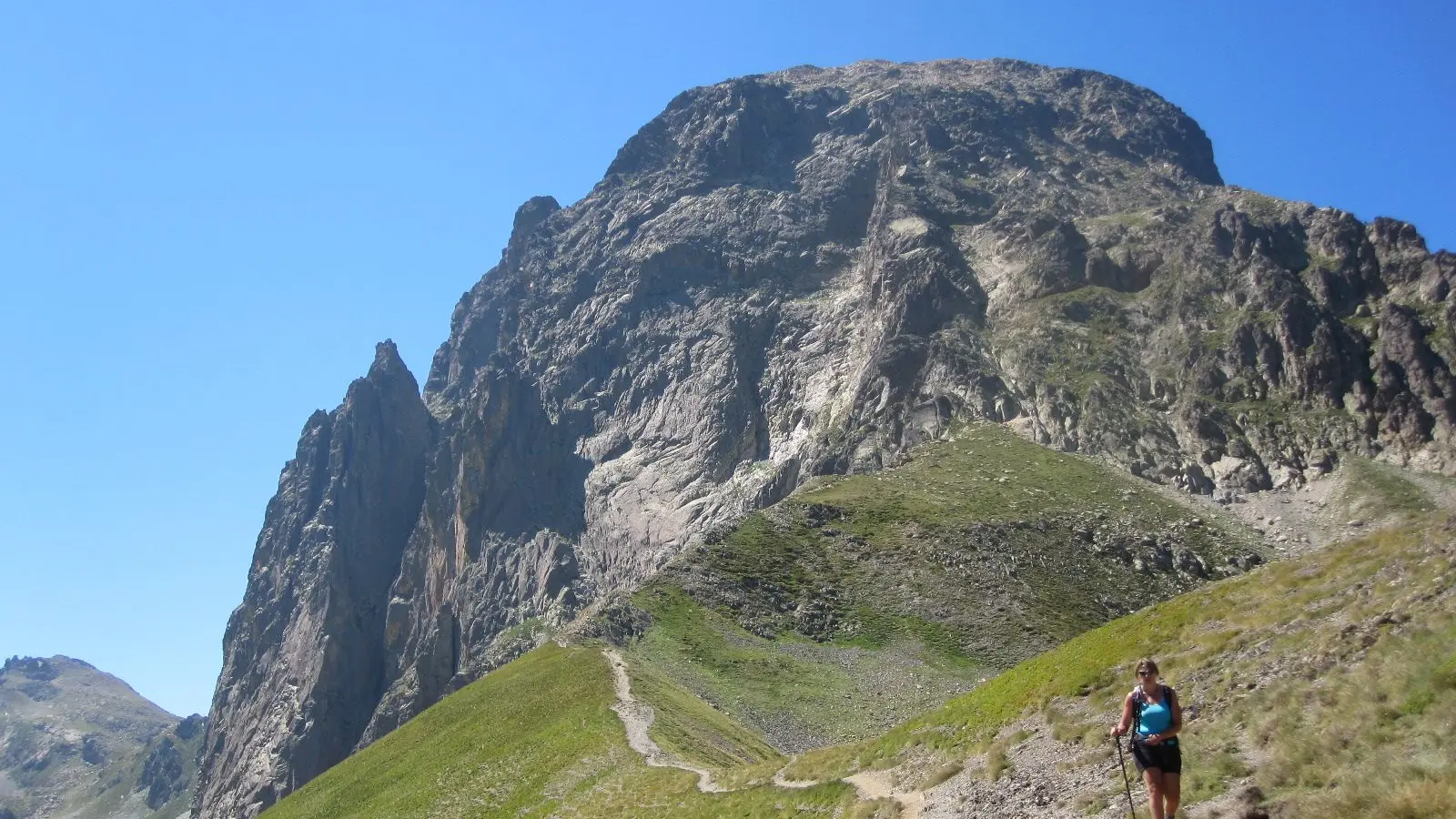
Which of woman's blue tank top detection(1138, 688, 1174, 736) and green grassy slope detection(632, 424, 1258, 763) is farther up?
green grassy slope detection(632, 424, 1258, 763)

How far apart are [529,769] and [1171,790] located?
4452cm

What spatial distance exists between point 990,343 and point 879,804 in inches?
6371

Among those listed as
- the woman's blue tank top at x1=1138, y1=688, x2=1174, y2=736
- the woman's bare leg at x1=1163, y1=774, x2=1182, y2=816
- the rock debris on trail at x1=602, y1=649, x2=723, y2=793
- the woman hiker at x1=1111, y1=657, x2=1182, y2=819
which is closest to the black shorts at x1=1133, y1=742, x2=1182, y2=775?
the woman hiker at x1=1111, y1=657, x2=1182, y2=819

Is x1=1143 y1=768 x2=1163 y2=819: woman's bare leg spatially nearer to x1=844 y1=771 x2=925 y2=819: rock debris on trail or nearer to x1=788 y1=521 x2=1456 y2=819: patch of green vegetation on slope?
x1=788 y1=521 x2=1456 y2=819: patch of green vegetation on slope

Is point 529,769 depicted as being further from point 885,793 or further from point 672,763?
point 885,793

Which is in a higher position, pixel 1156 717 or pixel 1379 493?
pixel 1379 493

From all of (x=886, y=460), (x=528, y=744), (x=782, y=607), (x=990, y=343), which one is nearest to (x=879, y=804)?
(x=528, y=744)

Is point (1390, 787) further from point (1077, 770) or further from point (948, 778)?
point (948, 778)

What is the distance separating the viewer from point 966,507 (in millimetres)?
113688

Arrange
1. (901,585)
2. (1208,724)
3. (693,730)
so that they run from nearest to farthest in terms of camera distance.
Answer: (1208,724) < (693,730) < (901,585)

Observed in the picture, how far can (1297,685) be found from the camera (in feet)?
66.7

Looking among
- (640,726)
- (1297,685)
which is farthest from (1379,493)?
(1297,685)

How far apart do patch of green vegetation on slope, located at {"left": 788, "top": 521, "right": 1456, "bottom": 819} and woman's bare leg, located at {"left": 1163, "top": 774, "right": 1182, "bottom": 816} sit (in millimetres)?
1491

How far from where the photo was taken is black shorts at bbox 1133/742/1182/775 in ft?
55.5
